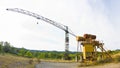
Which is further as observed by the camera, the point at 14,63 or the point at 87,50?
the point at 14,63

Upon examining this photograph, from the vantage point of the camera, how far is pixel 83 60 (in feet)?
172

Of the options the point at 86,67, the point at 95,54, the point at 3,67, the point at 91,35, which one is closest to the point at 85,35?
the point at 91,35

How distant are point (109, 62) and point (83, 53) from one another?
1446 cm

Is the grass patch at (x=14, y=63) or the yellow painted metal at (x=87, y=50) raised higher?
the yellow painted metal at (x=87, y=50)

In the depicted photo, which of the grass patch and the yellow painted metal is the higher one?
the yellow painted metal

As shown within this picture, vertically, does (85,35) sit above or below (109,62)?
above

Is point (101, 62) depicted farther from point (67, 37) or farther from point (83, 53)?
point (67, 37)

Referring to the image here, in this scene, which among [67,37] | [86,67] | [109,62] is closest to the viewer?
[109,62]

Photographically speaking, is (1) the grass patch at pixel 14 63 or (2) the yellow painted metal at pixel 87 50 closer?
(1) the grass patch at pixel 14 63

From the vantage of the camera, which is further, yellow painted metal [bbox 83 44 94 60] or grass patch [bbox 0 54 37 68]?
yellow painted metal [bbox 83 44 94 60]

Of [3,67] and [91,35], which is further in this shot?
[91,35]

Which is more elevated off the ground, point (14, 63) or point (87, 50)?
point (87, 50)

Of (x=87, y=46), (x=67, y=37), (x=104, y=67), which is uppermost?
(x=67, y=37)

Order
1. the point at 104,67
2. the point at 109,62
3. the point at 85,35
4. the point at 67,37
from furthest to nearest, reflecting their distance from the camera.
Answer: the point at 67,37
the point at 85,35
the point at 109,62
the point at 104,67
